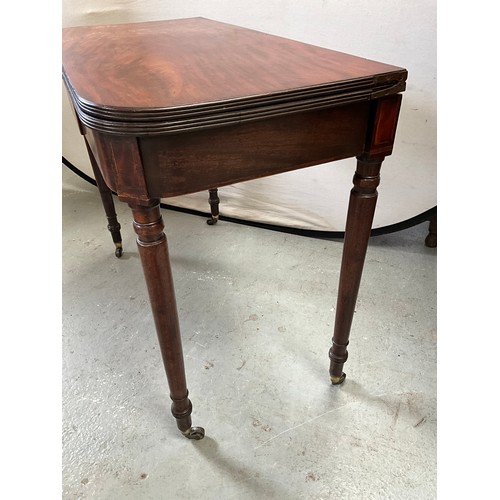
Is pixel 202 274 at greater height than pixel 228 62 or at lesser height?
lesser

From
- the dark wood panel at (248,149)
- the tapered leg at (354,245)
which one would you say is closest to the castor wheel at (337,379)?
the tapered leg at (354,245)

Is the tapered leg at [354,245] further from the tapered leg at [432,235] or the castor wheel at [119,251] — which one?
the castor wheel at [119,251]

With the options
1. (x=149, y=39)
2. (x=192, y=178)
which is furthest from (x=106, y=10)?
(x=192, y=178)

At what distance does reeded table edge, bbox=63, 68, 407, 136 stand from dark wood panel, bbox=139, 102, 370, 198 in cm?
2

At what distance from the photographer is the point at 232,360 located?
40.6 inches

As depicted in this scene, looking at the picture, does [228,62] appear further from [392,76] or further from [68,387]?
[68,387]

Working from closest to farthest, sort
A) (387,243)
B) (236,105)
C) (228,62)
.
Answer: (236,105), (228,62), (387,243)

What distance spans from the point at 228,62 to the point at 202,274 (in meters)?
0.76

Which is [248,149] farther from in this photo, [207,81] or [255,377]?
[255,377]

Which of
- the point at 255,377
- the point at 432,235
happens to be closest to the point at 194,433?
the point at 255,377

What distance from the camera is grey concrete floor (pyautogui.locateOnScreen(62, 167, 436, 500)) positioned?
80 centimetres

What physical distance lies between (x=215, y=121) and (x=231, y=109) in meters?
0.02

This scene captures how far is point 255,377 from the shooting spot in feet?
3.24

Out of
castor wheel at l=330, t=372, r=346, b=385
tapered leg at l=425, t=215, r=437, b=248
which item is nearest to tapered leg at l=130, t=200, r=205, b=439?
castor wheel at l=330, t=372, r=346, b=385
